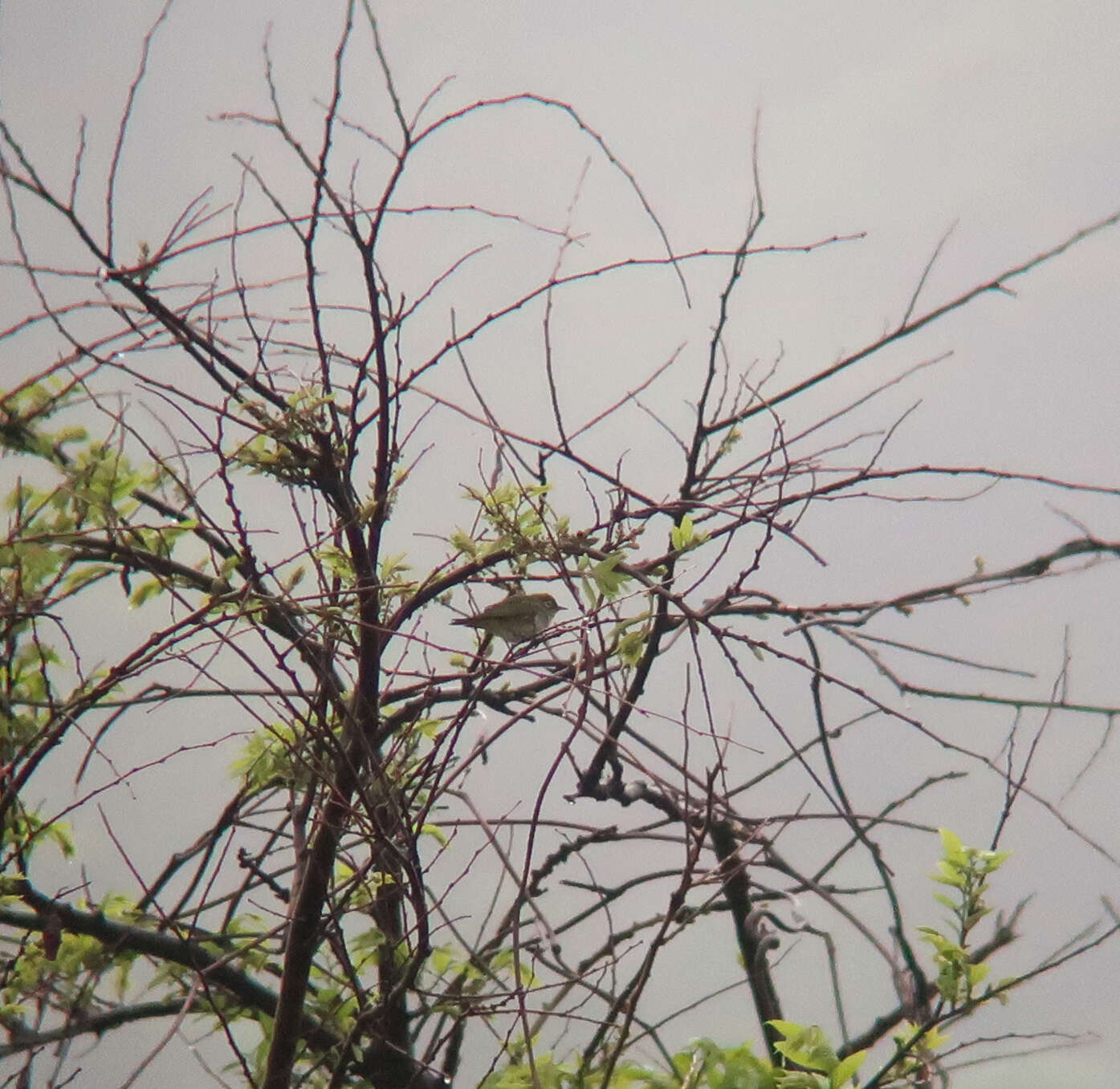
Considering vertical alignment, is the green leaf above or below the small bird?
below

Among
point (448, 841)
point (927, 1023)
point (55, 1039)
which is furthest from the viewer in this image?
point (448, 841)

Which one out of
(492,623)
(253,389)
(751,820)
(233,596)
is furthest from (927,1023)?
(253,389)

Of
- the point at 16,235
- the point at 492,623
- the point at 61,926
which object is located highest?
the point at 16,235

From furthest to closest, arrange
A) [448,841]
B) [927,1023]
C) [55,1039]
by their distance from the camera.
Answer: [448,841]
[55,1039]
[927,1023]

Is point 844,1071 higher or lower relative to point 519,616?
lower

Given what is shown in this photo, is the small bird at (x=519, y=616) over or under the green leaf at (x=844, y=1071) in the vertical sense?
over

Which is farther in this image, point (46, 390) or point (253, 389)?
point (46, 390)

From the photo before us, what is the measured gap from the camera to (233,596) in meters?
0.85

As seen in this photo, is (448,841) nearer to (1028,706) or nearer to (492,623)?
(492,623)

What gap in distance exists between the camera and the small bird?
87 cm

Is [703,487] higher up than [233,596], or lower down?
higher up

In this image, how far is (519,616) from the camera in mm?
878

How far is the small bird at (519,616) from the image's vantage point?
34.2 inches

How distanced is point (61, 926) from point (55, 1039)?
88 millimetres
